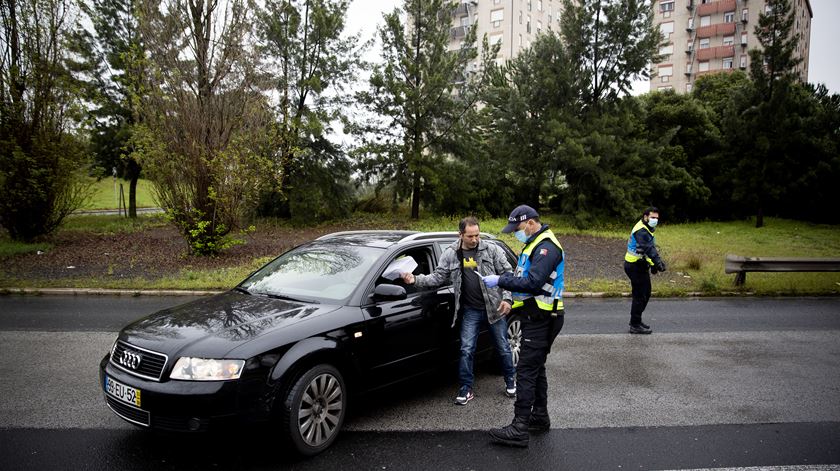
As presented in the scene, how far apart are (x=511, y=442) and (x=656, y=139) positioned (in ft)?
107

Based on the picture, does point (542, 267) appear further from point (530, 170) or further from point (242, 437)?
point (530, 170)

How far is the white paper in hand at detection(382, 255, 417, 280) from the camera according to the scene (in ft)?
15.8

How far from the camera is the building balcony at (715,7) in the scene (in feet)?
195

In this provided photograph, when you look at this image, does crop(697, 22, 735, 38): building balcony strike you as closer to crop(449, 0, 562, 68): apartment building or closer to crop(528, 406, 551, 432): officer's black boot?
crop(449, 0, 562, 68): apartment building

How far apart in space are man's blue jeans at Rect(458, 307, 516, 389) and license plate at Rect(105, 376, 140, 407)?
9.07 feet

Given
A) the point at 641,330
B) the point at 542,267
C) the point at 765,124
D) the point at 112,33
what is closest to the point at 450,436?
the point at 542,267

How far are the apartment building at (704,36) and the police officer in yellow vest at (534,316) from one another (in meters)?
61.6

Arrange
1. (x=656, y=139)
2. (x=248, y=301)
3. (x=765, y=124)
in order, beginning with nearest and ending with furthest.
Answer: (x=248, y=301)
(x=765, y=124)
(x=656, y=139)

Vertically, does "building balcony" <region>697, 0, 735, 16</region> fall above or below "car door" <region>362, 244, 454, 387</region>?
above

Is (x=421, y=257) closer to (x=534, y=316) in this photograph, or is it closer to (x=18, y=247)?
(x=534, y=316)

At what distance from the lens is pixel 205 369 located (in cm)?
363

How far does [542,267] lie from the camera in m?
4.28

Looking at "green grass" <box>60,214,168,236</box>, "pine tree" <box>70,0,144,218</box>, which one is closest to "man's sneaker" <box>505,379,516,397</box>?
"green grass" <box>60,214,168,236</box>

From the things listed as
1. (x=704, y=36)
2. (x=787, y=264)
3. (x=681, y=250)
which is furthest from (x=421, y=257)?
(x=704, y=36)
